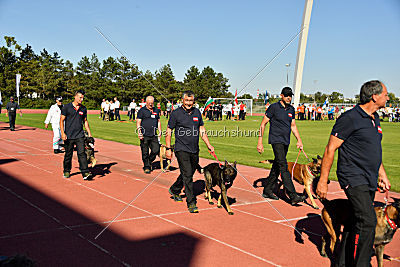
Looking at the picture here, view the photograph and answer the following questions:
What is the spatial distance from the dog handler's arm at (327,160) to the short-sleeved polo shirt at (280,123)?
3235 millimetres

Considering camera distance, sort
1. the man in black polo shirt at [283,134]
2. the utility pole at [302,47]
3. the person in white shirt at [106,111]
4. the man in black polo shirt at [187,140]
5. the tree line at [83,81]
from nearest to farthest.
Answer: the man in black polo shirt at [187,140]
the man in black polo shirt at [283,134]
the utility pole at [302,47]
the person in white shirt at [106,111]
the tree line at [83,81]

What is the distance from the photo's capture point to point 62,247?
4.76m

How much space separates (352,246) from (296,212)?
9.77 feet

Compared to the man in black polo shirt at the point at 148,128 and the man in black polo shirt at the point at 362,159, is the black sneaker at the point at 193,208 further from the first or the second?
the man in black polo shirt at the point at 148,128

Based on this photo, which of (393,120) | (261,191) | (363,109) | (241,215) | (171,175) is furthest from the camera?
(393,120)

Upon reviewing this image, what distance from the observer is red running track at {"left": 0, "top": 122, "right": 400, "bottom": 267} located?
4.59 metres

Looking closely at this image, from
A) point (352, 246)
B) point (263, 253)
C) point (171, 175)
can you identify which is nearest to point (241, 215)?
point (263, 253)

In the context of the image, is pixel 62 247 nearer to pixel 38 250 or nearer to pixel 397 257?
pixel 38 250

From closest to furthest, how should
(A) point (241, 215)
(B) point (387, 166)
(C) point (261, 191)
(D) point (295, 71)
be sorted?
1. (A) point (241, 215)
2. (C) point (261, 191)
3. (B) point (387, 166)
4. (D) point (295, 71)

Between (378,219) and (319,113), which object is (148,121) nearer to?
(378,219)

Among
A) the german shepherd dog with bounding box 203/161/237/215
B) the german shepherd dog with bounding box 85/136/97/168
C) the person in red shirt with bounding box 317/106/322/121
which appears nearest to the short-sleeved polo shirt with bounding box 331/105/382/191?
the german shepherd dog with bounding box 203/161/237/215

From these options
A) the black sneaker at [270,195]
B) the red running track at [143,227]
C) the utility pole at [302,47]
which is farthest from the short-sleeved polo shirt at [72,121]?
the utility pole at [302,47]

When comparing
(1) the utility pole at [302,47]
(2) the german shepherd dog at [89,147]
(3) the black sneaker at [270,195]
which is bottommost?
(3) the black sneaker at [270,195]

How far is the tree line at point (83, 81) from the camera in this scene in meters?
67.2
